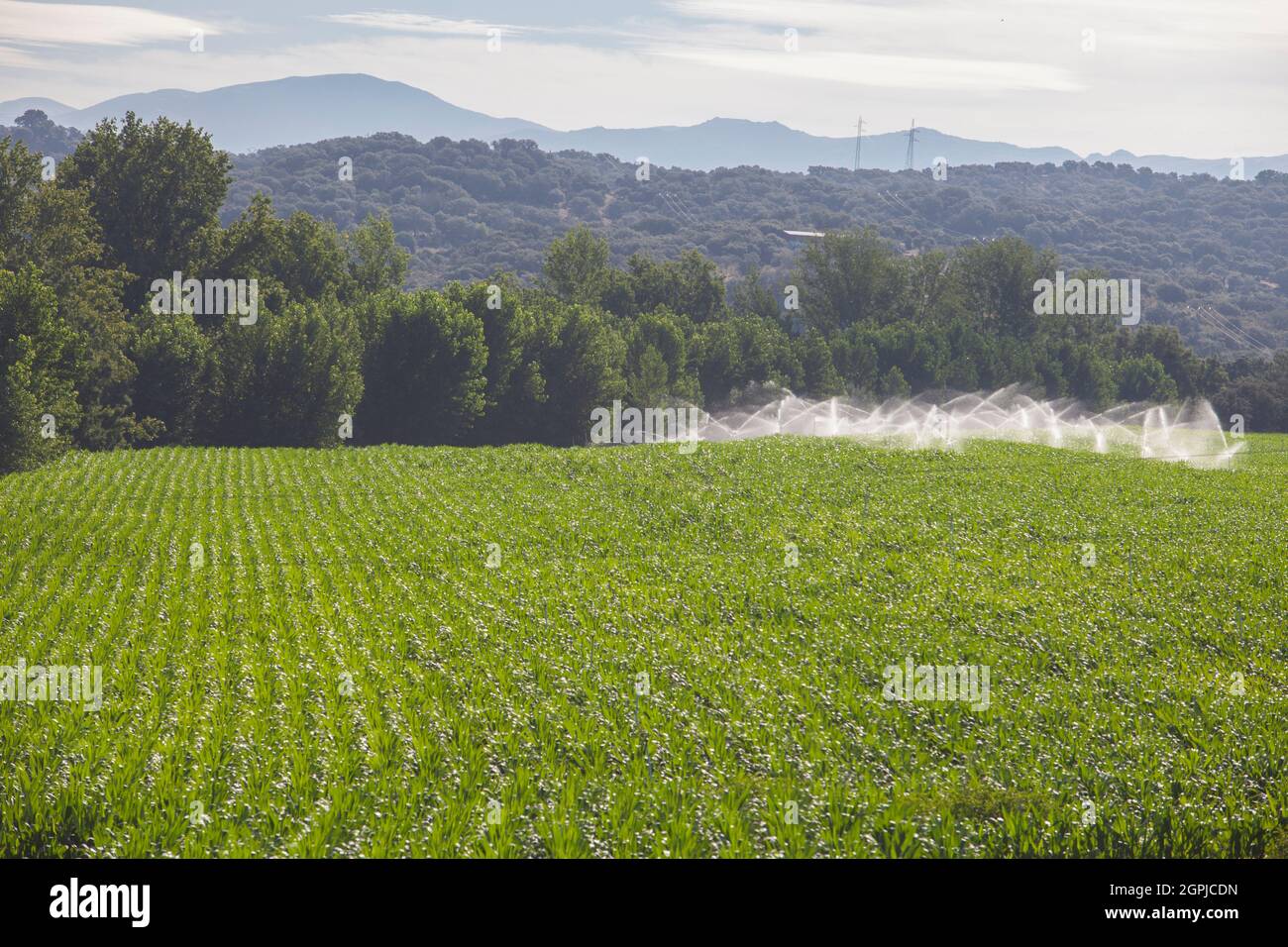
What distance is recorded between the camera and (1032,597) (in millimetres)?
24172

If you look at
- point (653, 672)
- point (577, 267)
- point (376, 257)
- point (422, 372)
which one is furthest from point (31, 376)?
point (577, 267)

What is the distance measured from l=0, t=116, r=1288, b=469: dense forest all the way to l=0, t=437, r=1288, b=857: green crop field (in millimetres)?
25497

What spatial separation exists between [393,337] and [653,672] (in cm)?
6153

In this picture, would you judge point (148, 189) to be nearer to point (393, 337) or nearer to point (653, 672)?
point (393, 337)

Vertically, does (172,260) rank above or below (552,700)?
above

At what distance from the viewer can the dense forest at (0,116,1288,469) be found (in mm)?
60219

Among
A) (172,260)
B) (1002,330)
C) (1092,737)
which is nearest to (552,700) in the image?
(1092,737)

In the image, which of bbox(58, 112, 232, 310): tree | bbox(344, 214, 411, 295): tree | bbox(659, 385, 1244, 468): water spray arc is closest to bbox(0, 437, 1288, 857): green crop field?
bbox(58, 112, 232, 310): tree

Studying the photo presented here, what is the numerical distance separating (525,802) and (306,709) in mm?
4999

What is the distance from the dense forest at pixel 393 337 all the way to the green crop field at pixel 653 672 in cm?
2550

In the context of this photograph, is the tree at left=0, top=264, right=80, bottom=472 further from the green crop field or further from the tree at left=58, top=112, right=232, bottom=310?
the tree at left=58, top=112, right=232, bottom=310
